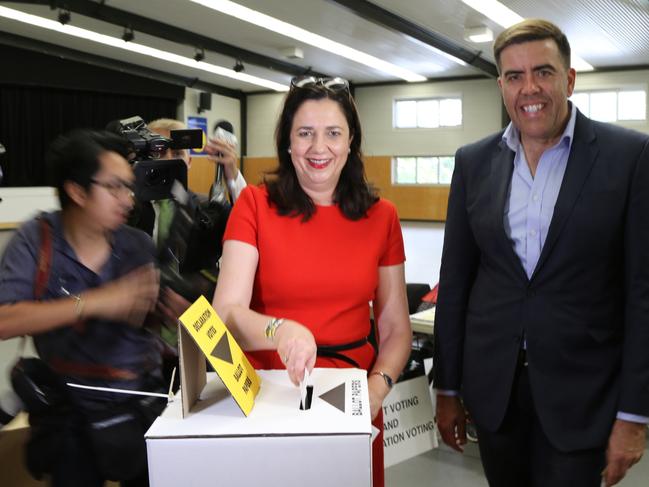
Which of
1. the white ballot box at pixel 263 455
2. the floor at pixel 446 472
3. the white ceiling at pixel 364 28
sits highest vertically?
the white ceiling at pixel 364 28

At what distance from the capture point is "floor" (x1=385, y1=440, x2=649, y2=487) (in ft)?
9.64


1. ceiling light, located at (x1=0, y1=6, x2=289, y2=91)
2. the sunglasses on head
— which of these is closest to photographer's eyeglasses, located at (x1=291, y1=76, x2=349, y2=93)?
the sunglasses on head

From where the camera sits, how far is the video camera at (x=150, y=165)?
181 centimetres

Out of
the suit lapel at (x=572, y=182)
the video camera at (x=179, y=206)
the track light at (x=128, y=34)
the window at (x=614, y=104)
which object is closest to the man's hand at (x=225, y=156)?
the video camera at (x=179, y=206)

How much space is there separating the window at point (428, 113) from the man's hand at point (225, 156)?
12.3m

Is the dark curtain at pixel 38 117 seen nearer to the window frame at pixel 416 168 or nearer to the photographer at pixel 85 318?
the window frame at pixel 416 168

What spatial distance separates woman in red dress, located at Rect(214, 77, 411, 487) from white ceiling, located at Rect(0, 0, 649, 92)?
22.1 ft

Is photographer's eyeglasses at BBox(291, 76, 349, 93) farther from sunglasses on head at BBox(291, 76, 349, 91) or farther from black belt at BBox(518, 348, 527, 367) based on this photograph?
black belt at BBox(518, 348, 527, 367)

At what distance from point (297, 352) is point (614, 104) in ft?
42.9

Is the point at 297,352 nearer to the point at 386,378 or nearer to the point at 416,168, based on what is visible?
the point at 386,378

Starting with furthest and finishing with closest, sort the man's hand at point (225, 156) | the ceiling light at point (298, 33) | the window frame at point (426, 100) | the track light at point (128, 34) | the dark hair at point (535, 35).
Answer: the window frame at point (426, 100) → the track light at point (128, 34) → the ceiling light at point (298, 33) → the man's hand at point (225, 156) → the dark hair at point (535, 35)

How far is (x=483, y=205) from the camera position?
143 cm

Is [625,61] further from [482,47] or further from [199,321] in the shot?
[199,321]

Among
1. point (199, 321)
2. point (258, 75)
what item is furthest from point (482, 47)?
point (199, 321)
